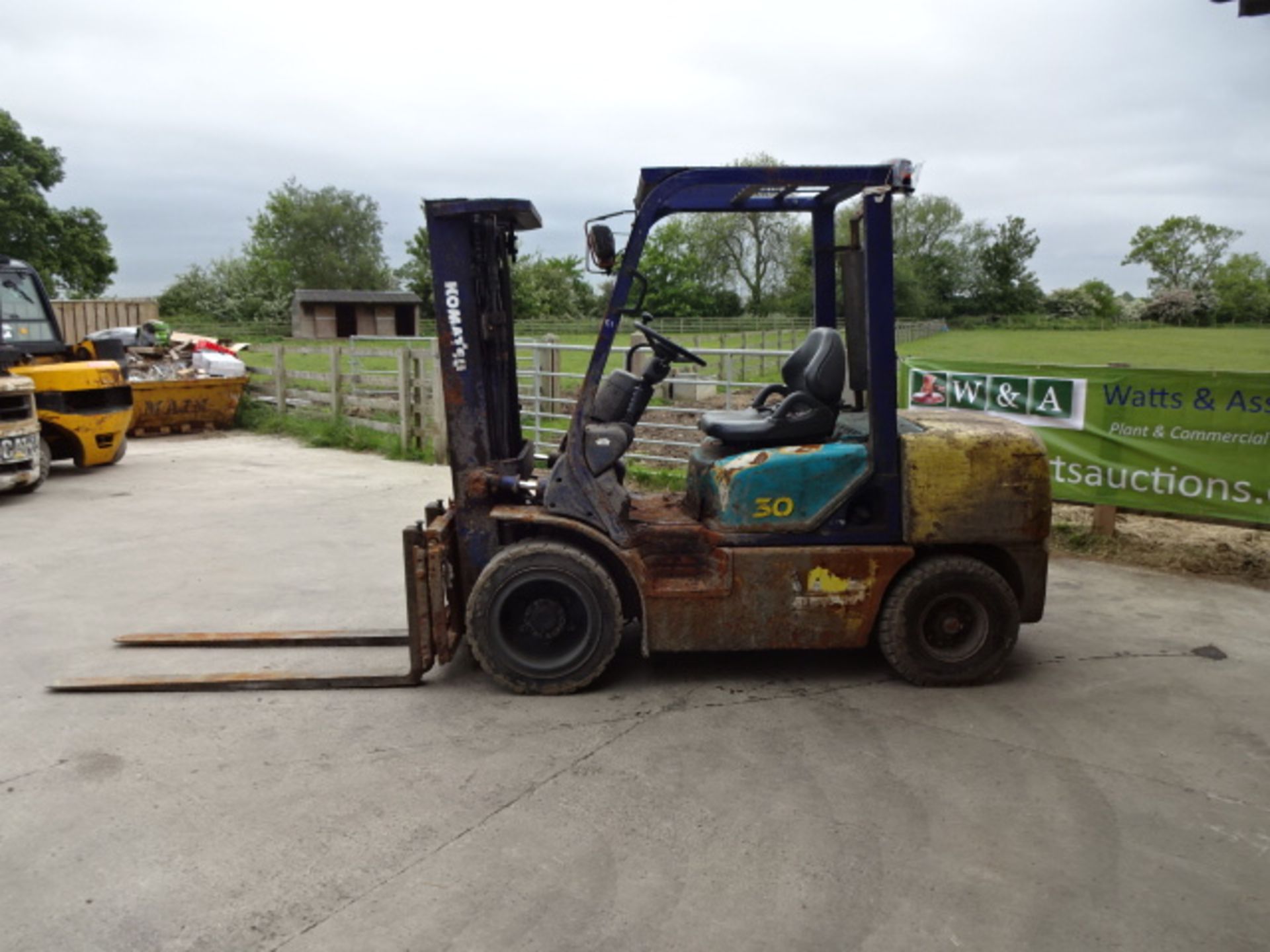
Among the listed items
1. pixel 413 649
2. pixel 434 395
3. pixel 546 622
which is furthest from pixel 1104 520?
pixel 434 395

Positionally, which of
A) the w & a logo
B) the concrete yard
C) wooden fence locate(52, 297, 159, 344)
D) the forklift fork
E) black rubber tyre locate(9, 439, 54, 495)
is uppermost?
wooden fence locate(52, 297, 159, 344)

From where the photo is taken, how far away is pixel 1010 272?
80.4 metres

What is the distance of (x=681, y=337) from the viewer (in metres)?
31.0

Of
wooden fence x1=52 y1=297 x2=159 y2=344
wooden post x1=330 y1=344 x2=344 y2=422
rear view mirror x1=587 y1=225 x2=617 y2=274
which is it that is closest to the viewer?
rear view mirror x1=587 y1=225 x2=617 y2=274

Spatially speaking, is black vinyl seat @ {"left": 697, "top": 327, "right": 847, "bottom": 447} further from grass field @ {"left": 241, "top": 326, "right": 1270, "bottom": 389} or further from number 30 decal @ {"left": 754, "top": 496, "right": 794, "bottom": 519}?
grass field @ {"left": 241, "top": 326, "right": 1270, "bottom": 389}

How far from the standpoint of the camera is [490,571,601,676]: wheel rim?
5.20 m

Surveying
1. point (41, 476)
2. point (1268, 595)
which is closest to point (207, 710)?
point (1268, 595)

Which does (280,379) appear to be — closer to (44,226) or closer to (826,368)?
(826,368)

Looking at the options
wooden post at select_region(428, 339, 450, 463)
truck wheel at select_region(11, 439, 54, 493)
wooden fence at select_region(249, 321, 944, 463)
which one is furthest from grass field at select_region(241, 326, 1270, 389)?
truck wheel at select_region(11, 439, 54, 493)

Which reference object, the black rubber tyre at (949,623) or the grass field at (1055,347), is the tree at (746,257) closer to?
the grass field at (1055,347)

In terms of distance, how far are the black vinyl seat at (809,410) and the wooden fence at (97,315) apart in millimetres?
22649

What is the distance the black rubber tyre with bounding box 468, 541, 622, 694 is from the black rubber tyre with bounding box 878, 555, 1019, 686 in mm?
1516

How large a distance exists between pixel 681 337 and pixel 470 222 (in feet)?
84.6

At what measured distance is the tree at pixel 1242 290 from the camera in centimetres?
7181
